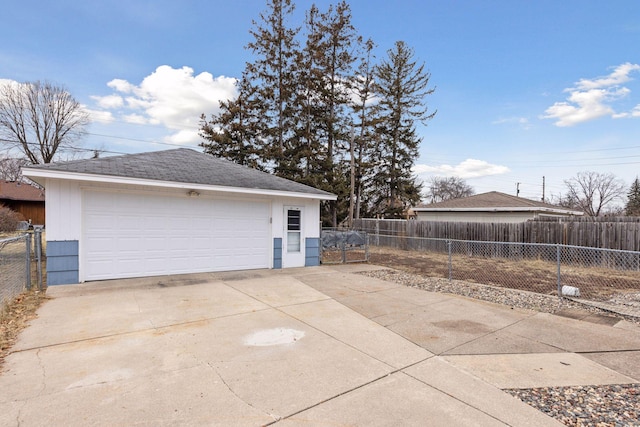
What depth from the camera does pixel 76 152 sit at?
92.0ft

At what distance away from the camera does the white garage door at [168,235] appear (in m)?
7.34

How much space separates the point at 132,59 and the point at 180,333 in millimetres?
15474

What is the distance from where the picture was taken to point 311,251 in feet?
34.8

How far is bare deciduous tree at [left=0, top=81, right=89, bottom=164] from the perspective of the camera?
25.5 meters

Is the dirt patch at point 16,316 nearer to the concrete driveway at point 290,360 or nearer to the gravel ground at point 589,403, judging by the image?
the concrete driveway at point 290,360

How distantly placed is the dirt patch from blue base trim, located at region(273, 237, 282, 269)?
5357mm

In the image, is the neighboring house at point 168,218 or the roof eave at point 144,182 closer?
the roof eave at point 144,182

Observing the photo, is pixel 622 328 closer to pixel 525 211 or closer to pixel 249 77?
pixel 525 211

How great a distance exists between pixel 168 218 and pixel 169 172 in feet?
3.97

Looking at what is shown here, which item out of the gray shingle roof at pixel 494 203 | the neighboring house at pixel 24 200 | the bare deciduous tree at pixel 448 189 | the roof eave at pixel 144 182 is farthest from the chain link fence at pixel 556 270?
the bare deciduous tree at pixel 448 189

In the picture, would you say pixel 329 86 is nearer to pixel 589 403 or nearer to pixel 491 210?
pixel 491 210

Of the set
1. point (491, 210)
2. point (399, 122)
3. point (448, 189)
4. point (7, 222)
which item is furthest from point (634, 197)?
point (7, 222)

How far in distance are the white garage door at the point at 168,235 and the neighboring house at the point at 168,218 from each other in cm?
2

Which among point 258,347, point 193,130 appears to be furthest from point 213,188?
point 193,130
